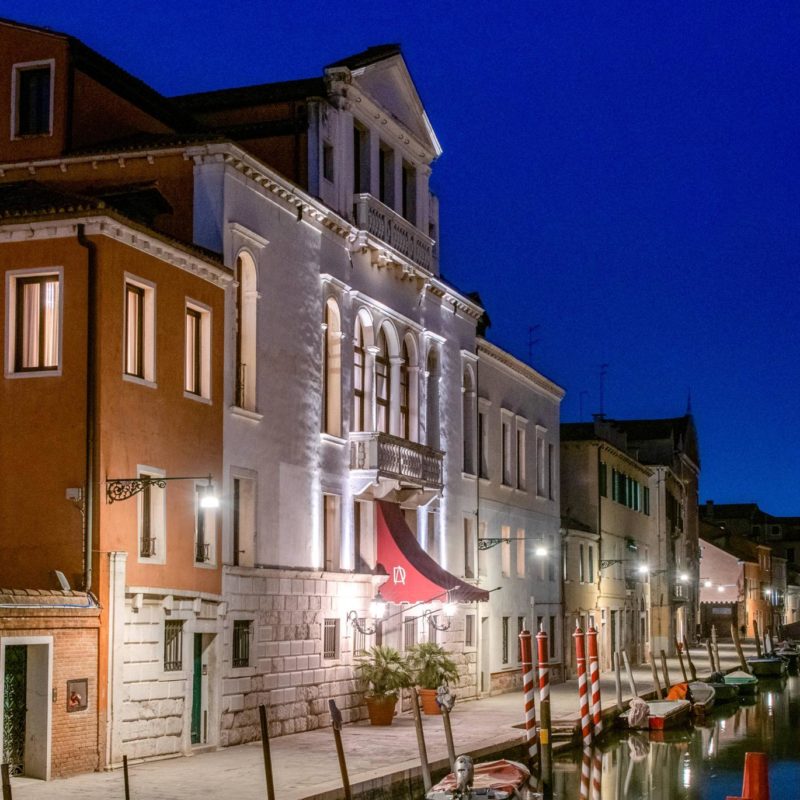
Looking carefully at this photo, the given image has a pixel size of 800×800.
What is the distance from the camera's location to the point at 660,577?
221 ft

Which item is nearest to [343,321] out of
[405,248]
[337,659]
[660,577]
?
[405,248]

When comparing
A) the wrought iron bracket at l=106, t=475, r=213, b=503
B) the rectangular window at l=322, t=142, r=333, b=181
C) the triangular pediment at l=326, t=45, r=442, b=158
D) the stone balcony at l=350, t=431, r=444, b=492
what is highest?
the triangular pediment at l=326, t=45, r=442, b=158

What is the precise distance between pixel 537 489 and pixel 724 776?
19.9 metres

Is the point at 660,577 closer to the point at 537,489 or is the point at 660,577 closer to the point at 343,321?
the point at 537,489

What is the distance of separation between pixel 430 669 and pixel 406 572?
93.9 inches

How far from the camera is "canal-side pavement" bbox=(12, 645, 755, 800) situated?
17.9 meters

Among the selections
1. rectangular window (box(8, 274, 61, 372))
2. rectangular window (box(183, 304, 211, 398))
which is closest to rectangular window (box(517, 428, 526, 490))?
rectangular window (box(183, 304, 211, 398))

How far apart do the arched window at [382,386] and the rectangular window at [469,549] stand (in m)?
5.57

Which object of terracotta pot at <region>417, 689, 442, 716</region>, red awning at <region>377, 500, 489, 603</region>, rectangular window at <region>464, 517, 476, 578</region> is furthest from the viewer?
rectangular window at <region>464, 517, 476, 578</region>

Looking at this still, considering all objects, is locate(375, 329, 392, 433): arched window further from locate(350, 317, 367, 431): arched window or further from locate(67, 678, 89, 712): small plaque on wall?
locate(67, 678, 89, 712): small plaque on wall

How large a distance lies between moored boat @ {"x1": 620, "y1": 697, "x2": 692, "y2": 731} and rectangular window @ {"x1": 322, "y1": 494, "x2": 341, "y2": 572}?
24.9ft

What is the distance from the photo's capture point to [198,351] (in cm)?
2375

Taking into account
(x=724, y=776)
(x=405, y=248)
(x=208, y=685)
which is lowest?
(x=724, y=776)

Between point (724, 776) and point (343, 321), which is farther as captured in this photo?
point (343, 321)
